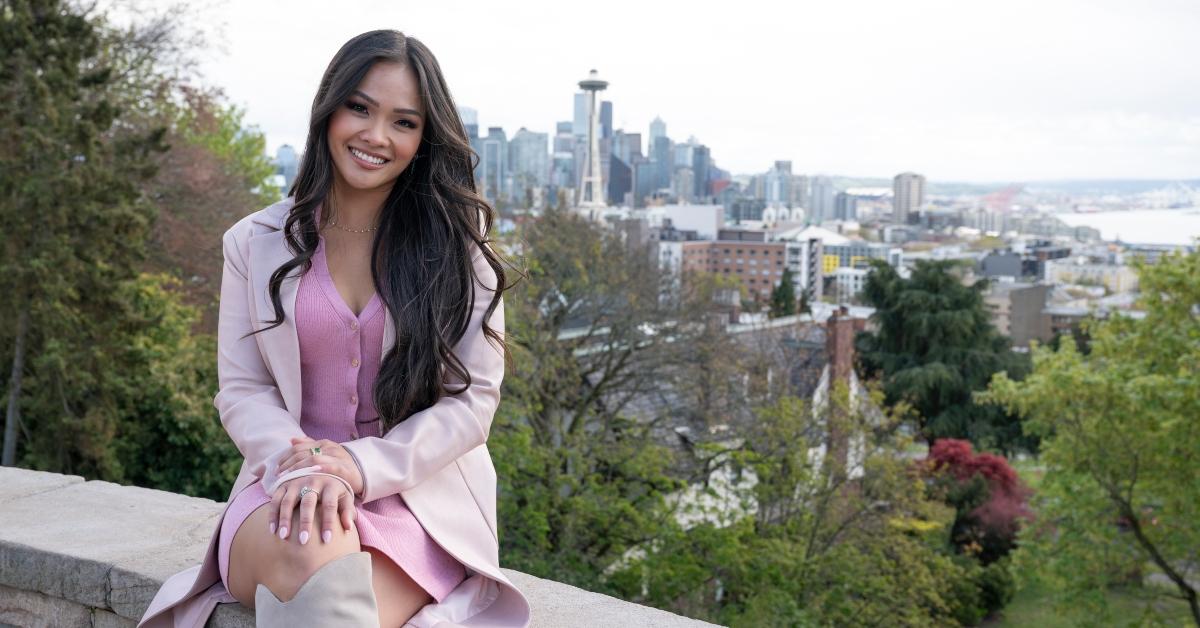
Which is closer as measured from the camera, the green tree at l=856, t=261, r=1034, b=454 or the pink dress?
the pink dress

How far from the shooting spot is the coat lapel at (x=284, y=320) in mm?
2201

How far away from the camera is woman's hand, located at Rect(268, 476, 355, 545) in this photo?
1.92 m

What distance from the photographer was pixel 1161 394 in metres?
11.0

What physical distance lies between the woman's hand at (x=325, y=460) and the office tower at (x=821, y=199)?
379 ft

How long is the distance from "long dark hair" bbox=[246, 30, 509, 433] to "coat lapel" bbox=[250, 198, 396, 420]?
0.06 ft

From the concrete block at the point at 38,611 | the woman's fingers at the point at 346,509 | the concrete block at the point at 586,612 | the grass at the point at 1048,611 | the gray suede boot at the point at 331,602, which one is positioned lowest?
the grass at the point at 1048,611

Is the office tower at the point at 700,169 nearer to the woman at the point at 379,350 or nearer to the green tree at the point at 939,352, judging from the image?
the green tree at the point at 939,352

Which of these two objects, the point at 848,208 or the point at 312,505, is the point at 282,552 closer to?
the point at 312,505

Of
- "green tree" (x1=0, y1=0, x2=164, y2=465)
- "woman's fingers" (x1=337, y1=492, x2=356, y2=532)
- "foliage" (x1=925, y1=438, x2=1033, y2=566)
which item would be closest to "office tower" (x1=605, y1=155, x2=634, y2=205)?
"foliage" (x1=925, y1=438, x2=1033, y2=566)

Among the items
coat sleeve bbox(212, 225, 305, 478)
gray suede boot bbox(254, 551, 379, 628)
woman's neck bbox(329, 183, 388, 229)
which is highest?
woman's neck bbox(329, 183, 388, 229)

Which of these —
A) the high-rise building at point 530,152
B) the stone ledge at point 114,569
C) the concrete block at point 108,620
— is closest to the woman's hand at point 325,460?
the stone ledge at point 114,569

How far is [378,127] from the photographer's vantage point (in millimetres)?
2258

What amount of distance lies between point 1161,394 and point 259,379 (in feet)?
35.1

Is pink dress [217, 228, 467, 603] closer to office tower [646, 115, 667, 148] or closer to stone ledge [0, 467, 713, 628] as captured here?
stone ledge [0, 467, 713, 628]
